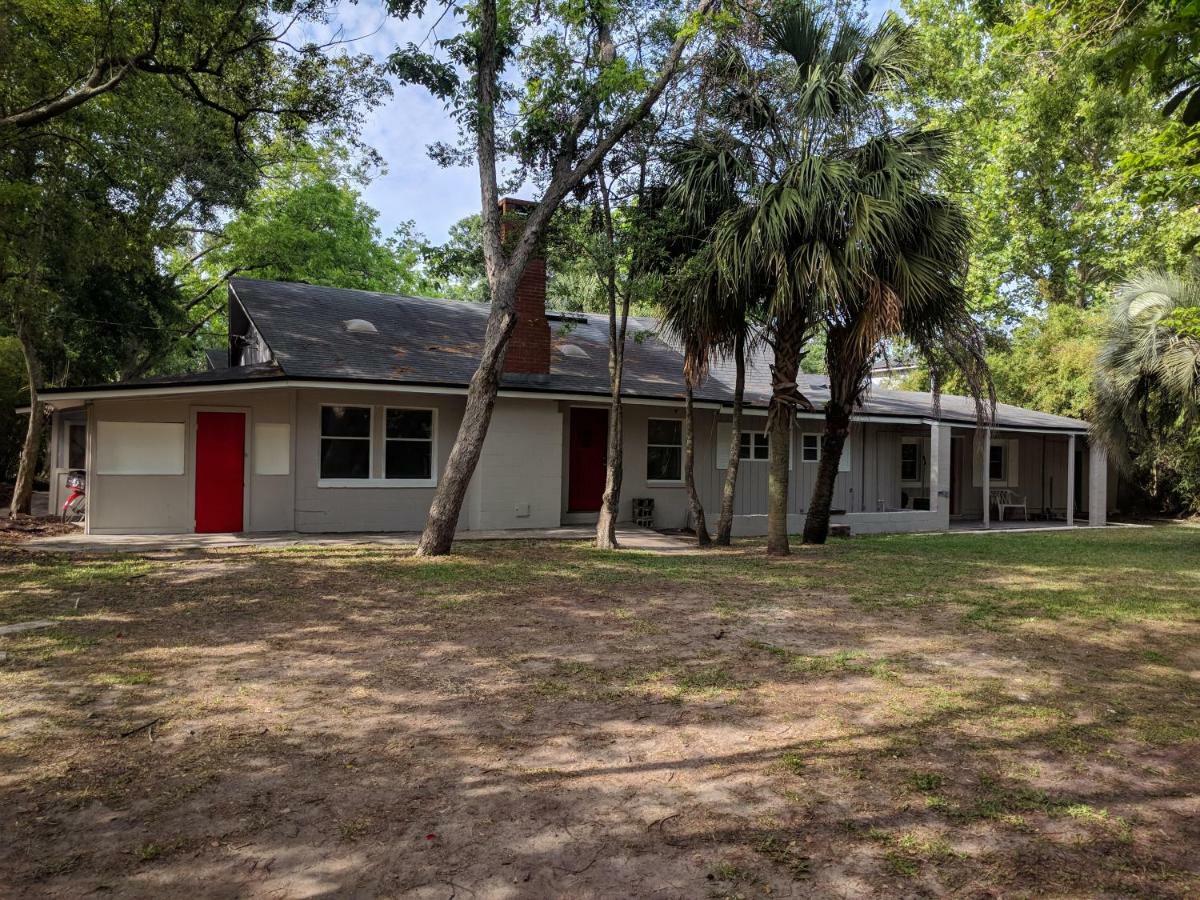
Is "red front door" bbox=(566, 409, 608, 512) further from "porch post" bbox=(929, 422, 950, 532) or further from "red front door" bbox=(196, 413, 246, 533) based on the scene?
"porch post" bbox=(929, 422, 950, 532)

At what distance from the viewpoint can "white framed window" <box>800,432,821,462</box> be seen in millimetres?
18178

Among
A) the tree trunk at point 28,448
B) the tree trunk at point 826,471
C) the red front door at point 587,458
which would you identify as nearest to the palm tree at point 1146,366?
the tree trunk at point 826,471

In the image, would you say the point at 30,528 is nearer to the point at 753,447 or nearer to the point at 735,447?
the point at 735,447

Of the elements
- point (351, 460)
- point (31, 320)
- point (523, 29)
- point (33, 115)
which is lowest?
point (351, 460)

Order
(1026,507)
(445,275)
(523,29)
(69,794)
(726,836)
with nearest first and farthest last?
(726,836), (69,794), (523,29), (445,275), (1026,507)

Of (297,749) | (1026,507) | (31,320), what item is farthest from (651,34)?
(1026,507)

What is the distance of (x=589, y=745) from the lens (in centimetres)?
392

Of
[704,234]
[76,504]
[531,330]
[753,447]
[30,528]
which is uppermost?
[704,234]

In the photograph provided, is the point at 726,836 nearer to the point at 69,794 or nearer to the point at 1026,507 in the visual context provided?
the point at 69,794

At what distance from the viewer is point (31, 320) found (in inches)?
599

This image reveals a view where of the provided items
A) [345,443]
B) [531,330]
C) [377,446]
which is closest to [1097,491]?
[531,330]

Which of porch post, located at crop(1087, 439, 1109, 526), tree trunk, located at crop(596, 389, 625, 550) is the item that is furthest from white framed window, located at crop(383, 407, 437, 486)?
porch post, located at crop(1087, 439, 1109, 526)

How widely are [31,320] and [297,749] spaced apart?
15.5m

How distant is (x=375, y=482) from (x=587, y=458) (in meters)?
4.29
